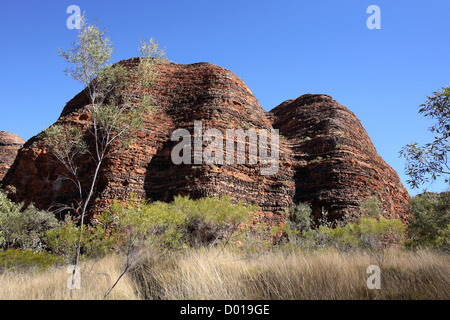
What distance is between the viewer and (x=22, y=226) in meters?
17.6

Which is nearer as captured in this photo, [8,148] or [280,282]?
[280,282]

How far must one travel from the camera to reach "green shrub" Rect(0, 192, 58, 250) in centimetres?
1662

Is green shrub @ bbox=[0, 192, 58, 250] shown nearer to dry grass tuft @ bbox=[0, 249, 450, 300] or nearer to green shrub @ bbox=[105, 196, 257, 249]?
green shrub @ bbox=[105, 196, 257, 249]

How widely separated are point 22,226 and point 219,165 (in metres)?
14.1

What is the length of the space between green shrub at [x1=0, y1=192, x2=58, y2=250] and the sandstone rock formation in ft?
10.9

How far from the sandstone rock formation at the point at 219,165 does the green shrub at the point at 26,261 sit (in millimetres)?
7224

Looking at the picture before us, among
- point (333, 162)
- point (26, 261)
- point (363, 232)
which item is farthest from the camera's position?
point (333, 162)

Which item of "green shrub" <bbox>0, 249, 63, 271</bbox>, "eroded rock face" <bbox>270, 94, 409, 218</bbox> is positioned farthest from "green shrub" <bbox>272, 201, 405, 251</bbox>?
"green shrub" <bbox>0, 249, 63, 271</bbox>

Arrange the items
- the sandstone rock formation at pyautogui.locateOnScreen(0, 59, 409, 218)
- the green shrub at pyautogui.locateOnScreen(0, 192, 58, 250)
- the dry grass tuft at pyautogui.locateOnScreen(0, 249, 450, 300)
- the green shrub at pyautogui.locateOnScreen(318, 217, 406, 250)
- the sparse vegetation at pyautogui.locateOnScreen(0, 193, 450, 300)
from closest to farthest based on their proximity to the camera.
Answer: the dry grass tuft at pyautogui.locateOnScreen(0, 249, 450, 300) < the sparse vegetation at pyautogui.locateOnScreen(0, 193, 450, 300) < the green shrub at pyautogui.locateOnScreen(318, 217, 406, 250) < the green shrub at pyautogui.locateOnScreen(0, 192, 58, 250) < the sandstone rock formation at pyautogui.locateOnScreen(0, 59, 409, 218)

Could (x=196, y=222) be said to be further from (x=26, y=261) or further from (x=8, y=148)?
(x=8, y=148)

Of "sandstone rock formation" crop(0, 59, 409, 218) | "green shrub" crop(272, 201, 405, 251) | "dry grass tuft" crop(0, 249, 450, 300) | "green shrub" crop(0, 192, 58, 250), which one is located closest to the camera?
"dry grass tuft" crop(0, 249, 450, 300)

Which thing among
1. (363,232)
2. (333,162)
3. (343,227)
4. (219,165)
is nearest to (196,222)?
(219,165)
